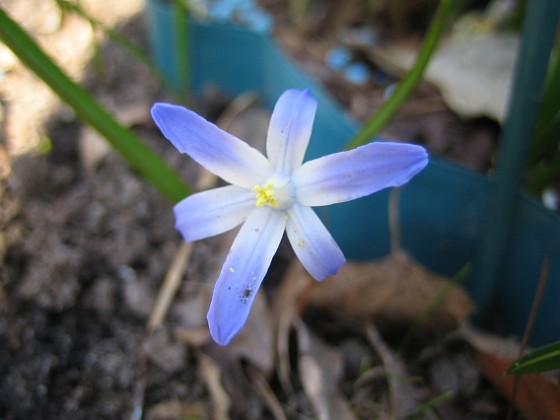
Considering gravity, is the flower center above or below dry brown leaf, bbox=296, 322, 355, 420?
above

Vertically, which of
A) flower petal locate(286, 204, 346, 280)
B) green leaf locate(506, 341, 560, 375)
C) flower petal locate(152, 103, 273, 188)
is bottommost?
green leaf locate(506, 341, 560, 375)

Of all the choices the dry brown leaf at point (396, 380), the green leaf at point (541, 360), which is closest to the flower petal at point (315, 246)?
the green leaf at point (541, 360)

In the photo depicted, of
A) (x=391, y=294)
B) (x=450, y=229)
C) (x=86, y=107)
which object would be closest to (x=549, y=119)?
(x=450, y=229)

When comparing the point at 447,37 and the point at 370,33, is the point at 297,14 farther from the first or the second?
the point at 447,37

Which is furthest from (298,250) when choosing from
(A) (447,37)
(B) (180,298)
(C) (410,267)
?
(A) (447,37)

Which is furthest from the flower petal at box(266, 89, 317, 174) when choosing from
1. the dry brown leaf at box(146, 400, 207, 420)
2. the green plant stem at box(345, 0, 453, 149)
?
the dry brown leaf at box(146, 400, 207, 420)

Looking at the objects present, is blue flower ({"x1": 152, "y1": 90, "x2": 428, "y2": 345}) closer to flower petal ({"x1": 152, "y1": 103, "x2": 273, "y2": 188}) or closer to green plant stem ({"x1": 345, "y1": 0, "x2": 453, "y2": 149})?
flower petal ({"x1": 152, "y1": 103, "x2": 273, "y2": 188})
